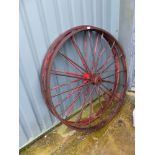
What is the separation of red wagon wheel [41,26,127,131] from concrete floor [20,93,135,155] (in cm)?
12

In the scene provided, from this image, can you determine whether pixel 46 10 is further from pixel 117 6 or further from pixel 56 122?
pixel 56 122

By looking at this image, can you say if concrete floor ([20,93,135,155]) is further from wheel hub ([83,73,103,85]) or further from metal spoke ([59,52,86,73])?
metal spoke ([59,52,86,73])

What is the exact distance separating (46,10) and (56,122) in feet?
4.06

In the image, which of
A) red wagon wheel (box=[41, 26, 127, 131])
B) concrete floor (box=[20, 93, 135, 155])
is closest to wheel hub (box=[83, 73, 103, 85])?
red wagon wheel (box=[41, 26, 127, 131])

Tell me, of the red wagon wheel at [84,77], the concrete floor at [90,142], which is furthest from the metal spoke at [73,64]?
the concrete floor at [90,142]

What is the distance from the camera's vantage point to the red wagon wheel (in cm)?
194

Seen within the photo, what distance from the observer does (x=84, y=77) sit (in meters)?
2.12

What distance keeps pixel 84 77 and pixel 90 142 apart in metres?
0.70

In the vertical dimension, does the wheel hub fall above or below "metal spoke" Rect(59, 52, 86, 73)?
below

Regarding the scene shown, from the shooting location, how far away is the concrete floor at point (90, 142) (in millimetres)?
2105

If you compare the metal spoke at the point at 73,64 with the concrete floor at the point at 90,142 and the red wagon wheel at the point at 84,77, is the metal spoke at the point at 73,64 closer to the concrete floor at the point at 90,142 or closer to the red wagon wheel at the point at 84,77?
the red wagon wheel at the point at 84,77

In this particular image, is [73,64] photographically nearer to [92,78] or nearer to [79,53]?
[79,53]

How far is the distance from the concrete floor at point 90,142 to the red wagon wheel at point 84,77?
0.41 ft

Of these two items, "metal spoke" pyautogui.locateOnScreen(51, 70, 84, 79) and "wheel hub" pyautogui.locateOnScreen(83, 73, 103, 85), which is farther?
"wheel hub" pyautogui.locateOnScreen(83, 73, 103, 85)
